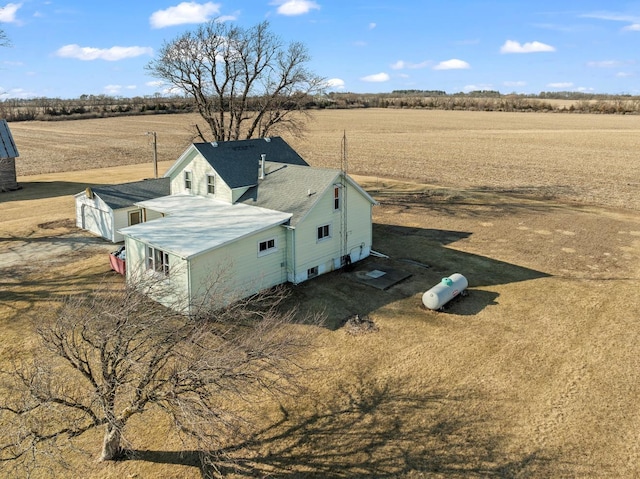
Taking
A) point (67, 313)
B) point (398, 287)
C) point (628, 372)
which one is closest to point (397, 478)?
point (67, 313)

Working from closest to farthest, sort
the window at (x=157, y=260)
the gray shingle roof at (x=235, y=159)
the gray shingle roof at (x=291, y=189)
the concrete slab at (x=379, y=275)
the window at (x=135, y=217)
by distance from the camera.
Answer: the window at (x=157, y=260) < the concrete slab at (x=379, y=275) < the gray shingle roof at (x=291, y=189) < the gray shingle roof at (x=235, y=159) < the window at (x=135, y=217)

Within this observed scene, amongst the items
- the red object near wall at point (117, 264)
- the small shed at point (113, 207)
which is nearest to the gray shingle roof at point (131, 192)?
the small shed at point (113, 207)

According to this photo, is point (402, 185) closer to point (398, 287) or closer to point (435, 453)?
point (398, 287)

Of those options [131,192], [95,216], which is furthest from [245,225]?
[95,216]

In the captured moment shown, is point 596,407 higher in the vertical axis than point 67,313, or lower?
lower

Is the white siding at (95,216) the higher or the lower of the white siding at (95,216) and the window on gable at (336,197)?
the lower

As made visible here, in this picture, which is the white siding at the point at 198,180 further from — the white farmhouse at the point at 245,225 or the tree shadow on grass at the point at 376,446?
the tree shadow on grass at the point at 376,446

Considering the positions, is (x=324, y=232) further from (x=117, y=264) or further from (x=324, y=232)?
(x=117, y=264)
